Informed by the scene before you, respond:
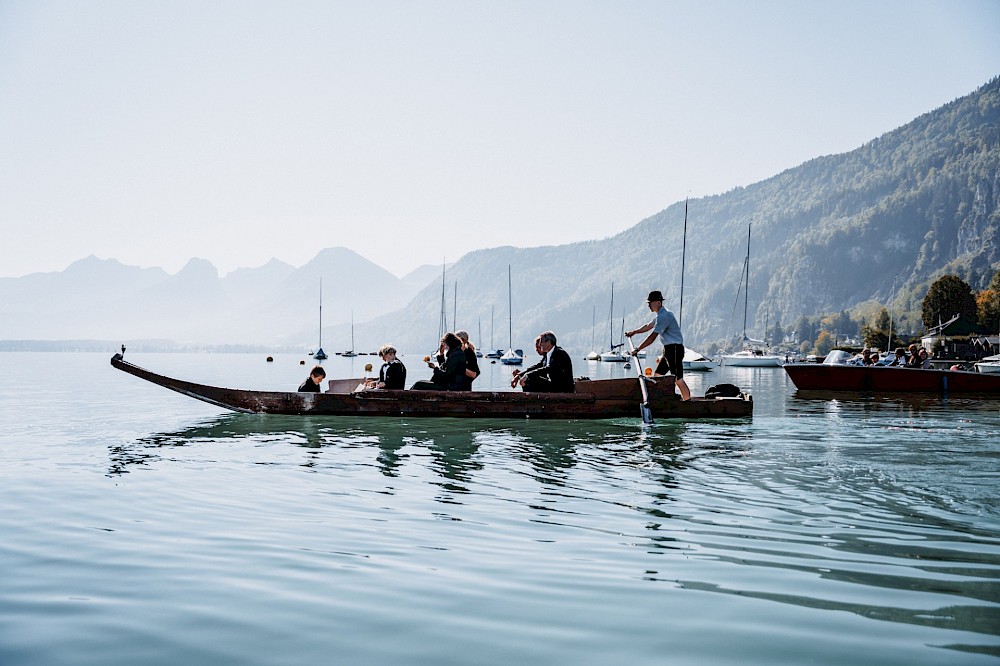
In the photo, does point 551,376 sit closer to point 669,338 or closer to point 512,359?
point 669,338

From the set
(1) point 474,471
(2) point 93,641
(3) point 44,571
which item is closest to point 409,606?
(2) point 93,641

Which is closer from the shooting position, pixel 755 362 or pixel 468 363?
pixel 468 363

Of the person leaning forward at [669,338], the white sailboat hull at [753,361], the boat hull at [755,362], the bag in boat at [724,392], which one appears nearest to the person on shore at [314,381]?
the person leaning forward at [669,338]

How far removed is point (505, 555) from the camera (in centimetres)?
650

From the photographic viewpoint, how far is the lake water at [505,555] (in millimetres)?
4512

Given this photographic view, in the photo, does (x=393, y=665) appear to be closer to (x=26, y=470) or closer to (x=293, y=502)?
(x=293, y=502)

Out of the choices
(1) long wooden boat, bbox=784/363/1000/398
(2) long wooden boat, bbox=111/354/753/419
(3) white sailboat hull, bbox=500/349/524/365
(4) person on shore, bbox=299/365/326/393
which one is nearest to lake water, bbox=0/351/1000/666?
(2) long wooden boat, bbox=111/354/753/419

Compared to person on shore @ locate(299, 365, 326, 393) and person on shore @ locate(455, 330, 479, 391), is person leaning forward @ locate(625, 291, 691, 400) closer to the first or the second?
person on shore @ locate(455, 330, 479, 391)

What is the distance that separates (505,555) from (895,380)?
28.1 metres

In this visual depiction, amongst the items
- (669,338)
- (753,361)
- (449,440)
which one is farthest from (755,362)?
(449,440)

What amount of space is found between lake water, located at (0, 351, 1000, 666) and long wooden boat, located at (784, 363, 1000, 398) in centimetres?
1739

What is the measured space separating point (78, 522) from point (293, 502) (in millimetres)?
2201

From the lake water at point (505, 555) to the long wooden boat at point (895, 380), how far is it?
17.4 metres

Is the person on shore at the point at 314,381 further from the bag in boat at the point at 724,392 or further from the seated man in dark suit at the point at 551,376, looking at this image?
the bag in boat at the point at 724,392
